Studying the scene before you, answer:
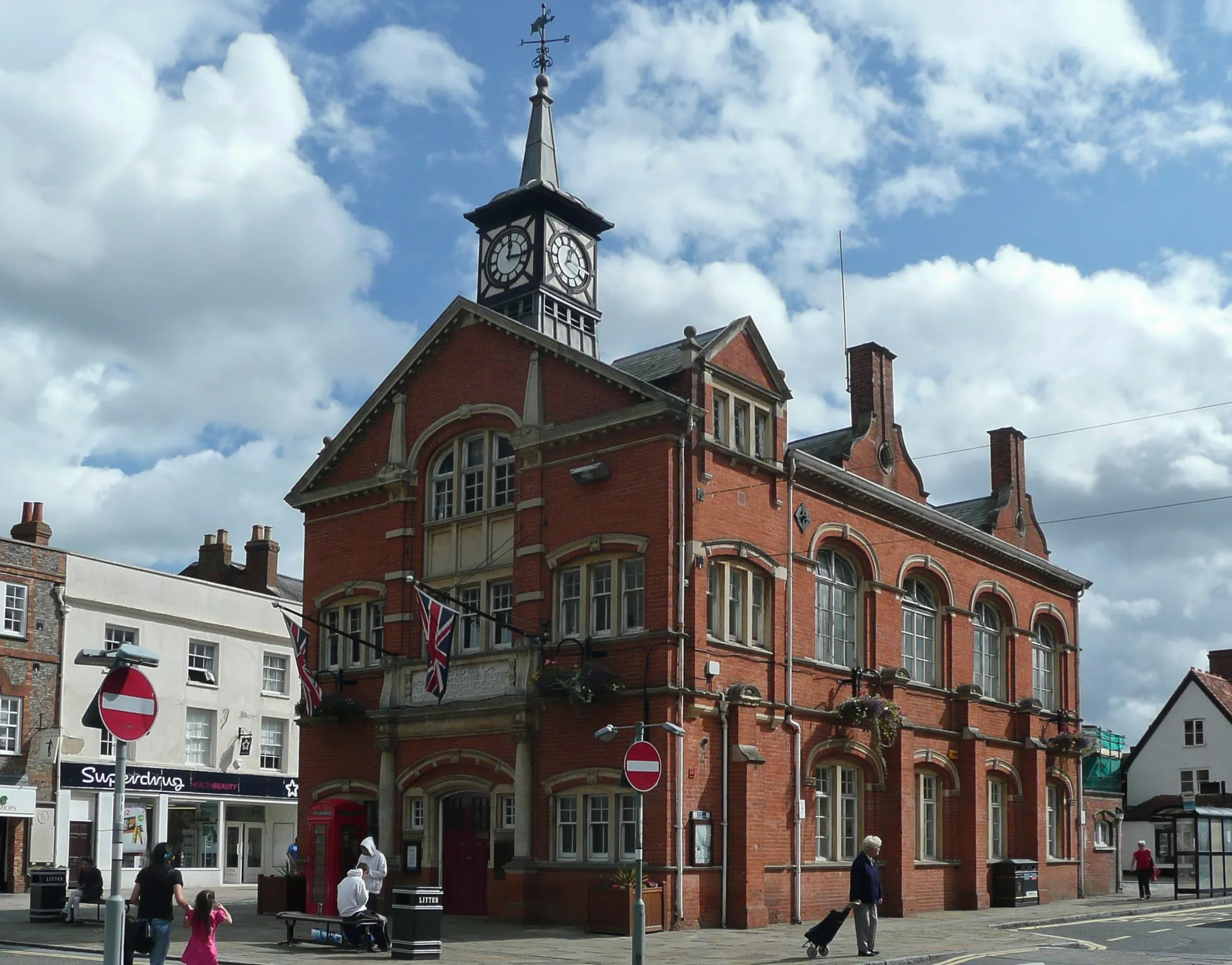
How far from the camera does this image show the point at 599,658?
28141 millimetres

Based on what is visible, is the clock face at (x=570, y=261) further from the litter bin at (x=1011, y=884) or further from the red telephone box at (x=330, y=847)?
the litter bin at (x=1011, y=884)

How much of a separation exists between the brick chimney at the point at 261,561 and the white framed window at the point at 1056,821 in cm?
2796

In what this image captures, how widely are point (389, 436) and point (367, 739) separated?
7.01 meters

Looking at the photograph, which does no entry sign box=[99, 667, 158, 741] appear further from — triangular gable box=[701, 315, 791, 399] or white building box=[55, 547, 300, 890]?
white building box=[55, 547, 300, 890]

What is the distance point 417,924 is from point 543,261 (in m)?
18.9

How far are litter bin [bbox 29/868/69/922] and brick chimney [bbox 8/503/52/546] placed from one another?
18.0m

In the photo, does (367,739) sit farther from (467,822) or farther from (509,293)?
(509,293)

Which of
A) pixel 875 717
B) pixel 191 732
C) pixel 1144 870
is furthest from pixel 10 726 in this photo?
pixel 1144 870

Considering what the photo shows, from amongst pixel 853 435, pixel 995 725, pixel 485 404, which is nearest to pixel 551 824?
pixel 485 404

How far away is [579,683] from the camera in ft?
89.1

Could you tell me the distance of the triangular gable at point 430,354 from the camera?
28.3 m

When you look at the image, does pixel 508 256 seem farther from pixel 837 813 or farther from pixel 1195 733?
pixel 1195 733

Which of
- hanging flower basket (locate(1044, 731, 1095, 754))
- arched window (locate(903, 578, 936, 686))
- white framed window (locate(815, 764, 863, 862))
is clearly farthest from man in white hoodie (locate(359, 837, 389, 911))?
hanging flower basket (locate(1044, 731, 1095, 754))

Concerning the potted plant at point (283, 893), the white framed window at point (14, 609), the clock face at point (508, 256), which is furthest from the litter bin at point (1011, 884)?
the white framed window at point (14, 609)
